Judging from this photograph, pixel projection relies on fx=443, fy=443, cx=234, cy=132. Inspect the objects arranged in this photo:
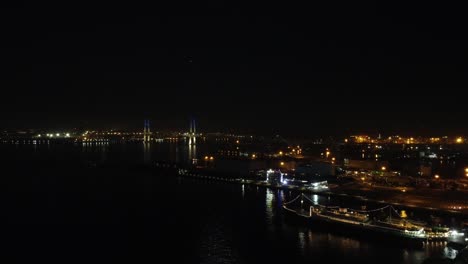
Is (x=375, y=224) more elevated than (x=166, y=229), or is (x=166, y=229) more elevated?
(x=375, y=224)

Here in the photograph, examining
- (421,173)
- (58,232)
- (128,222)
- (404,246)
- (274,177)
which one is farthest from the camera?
(421,173)

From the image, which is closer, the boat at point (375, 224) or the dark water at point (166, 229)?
the dark water at point (166, 229)

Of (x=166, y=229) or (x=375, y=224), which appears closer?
(x=375, y=224)

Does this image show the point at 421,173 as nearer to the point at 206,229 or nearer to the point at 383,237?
the point at 383,237

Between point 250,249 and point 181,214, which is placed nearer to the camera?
point 250,249

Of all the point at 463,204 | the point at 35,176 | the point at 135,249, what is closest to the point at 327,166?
the point at 463,204
